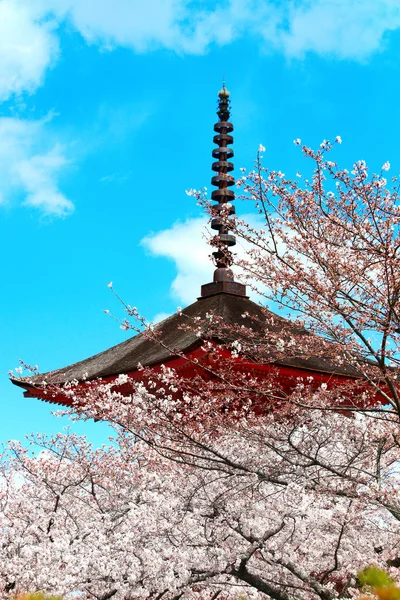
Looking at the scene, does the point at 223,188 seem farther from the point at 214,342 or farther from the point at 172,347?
the point at 214,342

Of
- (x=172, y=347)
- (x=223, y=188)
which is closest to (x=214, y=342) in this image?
(x=172, y=347)

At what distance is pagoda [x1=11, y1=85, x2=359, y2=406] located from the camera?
1164 cm

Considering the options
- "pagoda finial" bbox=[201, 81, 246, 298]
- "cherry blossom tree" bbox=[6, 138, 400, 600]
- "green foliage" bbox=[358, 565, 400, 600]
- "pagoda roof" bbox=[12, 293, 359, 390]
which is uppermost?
"pagoda finial" bbox=[201, 81, 246, 298]

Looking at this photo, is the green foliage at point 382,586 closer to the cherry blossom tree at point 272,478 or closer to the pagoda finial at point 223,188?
the cherry blossom tree at point 272,478

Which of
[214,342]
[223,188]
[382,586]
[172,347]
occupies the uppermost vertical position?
[223,188]

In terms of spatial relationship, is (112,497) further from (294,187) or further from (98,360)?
(98,360)

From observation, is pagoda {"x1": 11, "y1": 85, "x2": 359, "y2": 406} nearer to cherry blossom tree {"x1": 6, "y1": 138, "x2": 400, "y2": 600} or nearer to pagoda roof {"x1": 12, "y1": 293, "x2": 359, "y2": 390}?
pagoda roof {"x1": 12, "y1": 293, "x2": 359, "y2": 390}

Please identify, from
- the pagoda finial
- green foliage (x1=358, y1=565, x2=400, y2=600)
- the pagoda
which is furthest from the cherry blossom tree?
the pagoda finial

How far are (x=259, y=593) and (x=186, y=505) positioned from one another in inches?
56.8

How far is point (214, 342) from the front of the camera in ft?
32.2

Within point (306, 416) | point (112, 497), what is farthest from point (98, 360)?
point (306, 416)

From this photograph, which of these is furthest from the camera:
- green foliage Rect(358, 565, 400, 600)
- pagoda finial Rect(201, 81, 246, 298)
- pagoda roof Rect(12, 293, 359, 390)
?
pagoda finial Rect(201, 81, 246, 298)

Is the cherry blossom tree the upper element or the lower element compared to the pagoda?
lower

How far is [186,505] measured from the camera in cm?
739
